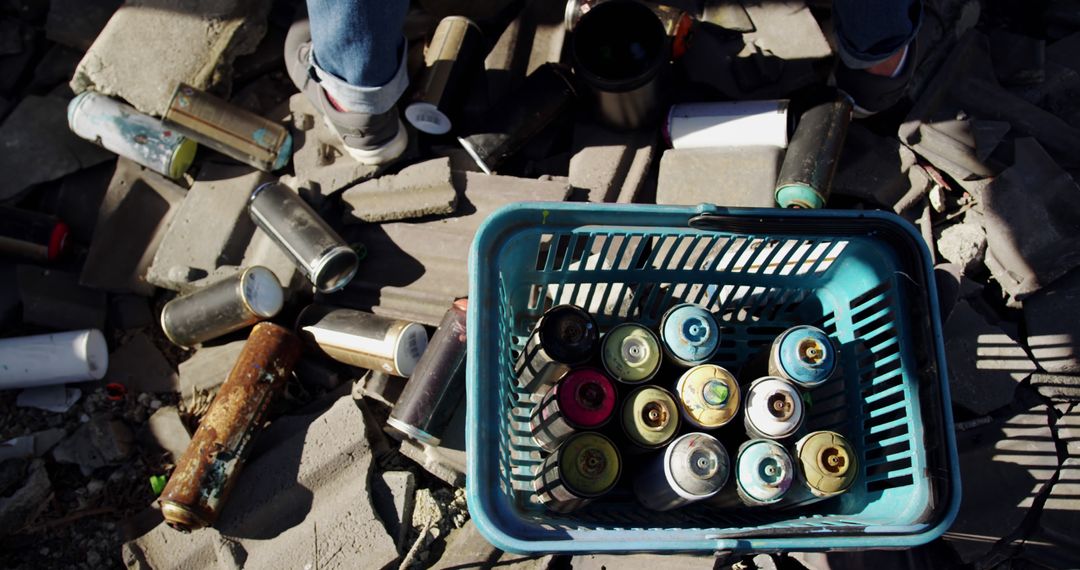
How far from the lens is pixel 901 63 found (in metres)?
2.76

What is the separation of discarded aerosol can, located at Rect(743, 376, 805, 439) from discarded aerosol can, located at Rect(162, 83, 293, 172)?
2.05 meters

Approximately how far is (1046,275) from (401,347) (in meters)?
2.18

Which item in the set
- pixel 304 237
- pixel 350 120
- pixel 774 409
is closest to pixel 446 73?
pixel 350 120

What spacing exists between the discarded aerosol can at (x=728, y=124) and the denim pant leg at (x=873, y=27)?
0.90 ft

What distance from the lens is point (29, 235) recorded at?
3023mm

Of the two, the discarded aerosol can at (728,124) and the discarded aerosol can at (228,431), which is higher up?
the discarded aerosol can at (728,124)

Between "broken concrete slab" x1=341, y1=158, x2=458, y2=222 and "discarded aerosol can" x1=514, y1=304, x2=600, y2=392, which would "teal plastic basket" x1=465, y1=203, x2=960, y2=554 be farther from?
"broken concrete slab" x1=341, y1=158, x2=458, y2=222

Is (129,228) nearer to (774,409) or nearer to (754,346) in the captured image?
(754,346)

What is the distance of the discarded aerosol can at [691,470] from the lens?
6.15 feet

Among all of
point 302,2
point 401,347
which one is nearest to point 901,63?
point 401,347

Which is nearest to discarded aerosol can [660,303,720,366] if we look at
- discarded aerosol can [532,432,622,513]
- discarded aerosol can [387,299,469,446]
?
discarded aerosol can [532,432,622,513]

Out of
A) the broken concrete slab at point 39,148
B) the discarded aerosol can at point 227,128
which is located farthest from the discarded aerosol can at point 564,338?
the broken concrete slab at point 39,148

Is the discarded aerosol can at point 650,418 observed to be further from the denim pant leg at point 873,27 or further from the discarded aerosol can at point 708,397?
the denim pant leg at point 873,27

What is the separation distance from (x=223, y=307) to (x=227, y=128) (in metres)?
0.70
